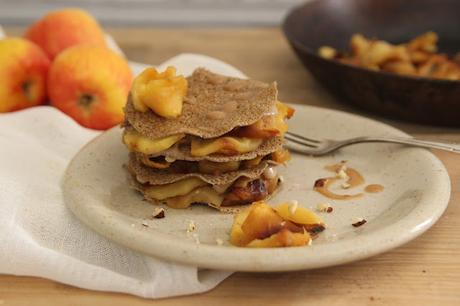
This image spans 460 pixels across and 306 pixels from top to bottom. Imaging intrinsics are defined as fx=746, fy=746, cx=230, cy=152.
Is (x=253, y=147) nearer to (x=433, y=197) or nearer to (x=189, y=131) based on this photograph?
(x=189, y=131)

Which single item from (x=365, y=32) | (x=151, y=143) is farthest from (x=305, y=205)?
(x=365, y=32)

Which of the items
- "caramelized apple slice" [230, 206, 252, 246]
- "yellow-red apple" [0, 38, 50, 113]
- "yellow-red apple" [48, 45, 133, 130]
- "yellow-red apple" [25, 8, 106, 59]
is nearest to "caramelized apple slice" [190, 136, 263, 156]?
"caramelized apple slice" [230, 206, 252, 246]

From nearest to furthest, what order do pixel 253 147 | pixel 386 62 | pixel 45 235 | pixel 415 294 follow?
pixel 415 294, pixel 45 235, pixel 253 147, pixel 386 62

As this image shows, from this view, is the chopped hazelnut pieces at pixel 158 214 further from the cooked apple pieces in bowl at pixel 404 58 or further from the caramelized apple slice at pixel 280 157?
the cooked apple pieces in bowl at pixel 404 58

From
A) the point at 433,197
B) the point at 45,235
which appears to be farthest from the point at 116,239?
the point at 433,197

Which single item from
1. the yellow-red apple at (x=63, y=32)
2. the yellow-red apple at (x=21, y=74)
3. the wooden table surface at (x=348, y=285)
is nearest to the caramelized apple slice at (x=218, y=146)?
the wooden table surface at (x=348, y=285)
